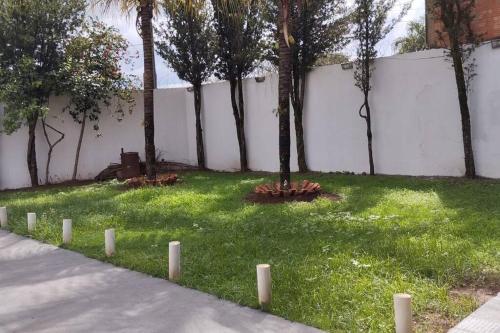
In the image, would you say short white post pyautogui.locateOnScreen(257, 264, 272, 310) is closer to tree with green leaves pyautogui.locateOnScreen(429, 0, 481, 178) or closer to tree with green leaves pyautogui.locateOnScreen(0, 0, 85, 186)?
tree with green leaves pyautogui.locateOnScreen(429, 0, 481, 178)

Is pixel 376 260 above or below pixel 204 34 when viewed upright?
below

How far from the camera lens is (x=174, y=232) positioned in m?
7.78

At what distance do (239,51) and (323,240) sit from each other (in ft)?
29.7

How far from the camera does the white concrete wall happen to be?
1088 centimetres

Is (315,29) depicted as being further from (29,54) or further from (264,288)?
(264,288)

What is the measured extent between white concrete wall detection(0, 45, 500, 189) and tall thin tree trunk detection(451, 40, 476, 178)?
0.88ft

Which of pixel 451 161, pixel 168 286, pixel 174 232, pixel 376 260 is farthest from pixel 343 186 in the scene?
pixel 168 286

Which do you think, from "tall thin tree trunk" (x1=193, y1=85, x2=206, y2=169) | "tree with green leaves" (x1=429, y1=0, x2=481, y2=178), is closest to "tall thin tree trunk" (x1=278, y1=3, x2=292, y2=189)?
"tree with green leaves" (x1=429, y1=0, x2=481, y2=178)

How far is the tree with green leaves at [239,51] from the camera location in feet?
46.6

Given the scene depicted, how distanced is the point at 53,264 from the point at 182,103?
11163 millimetres

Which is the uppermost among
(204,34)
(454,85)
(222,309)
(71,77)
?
(204,34)

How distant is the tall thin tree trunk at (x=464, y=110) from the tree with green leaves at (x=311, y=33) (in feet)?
10.6

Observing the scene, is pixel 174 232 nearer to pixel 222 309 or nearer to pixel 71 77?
pixel 222 309

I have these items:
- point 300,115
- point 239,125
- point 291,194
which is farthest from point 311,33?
point 291,194
